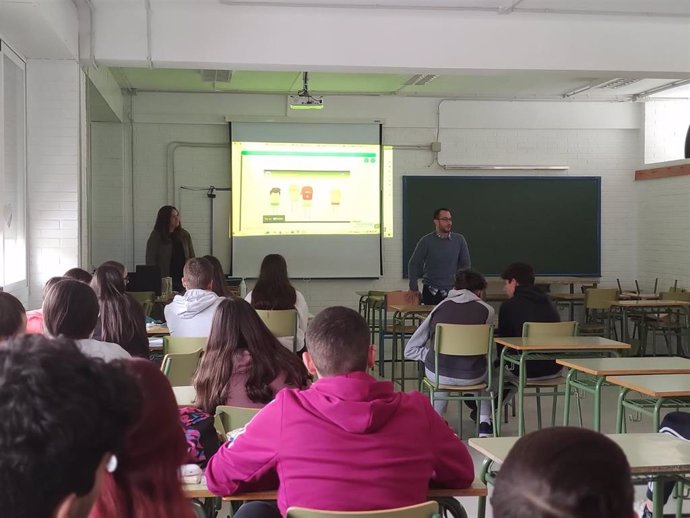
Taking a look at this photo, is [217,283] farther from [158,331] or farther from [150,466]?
[150,466]

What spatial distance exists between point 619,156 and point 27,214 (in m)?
7.83

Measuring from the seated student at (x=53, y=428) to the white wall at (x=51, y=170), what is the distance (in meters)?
5.92

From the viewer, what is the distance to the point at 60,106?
6.52 m

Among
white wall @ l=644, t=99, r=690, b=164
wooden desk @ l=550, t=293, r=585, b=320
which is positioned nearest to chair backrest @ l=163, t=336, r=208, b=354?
wooden desk @ l=550, t=293, r=585, b=320

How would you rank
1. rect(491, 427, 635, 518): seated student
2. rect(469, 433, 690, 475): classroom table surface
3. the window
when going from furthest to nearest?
the window, rect(469, 433, 690, 475): classroom table surface, rect(491, 427, 635, 518): seated student

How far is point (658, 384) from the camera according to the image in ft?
11.8

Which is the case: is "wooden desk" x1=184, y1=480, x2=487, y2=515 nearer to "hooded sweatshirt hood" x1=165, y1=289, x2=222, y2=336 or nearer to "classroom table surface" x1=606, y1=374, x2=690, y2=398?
"classroom table surface" x1=606, y1=374, x2=690, y2=398

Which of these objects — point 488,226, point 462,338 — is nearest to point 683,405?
point 462,338

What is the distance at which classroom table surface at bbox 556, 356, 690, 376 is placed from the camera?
4012mm

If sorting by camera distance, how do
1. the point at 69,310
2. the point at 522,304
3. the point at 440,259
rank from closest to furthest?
the point at 69,310, the point at 522,304, the point at 440,259

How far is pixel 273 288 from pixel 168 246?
12.2 ft

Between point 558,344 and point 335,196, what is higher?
point 335,196

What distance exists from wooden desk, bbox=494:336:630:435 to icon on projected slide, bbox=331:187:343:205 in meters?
5.27

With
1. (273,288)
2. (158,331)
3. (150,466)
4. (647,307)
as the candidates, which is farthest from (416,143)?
(150,466)
